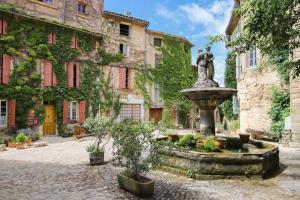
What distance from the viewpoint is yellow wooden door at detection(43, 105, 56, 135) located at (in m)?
15.8

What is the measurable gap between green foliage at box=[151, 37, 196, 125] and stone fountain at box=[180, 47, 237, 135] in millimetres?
13478

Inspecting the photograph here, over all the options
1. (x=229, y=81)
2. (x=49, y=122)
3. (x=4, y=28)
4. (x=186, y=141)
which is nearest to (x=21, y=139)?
(x=49, y=122)

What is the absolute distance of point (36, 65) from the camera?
1530cm

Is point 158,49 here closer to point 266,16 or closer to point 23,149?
point 23,149

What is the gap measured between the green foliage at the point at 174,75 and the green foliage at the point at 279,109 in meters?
10.5

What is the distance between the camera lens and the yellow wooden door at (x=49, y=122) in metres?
15.8

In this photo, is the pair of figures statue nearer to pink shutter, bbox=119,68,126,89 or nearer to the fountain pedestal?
the fountain pedestal

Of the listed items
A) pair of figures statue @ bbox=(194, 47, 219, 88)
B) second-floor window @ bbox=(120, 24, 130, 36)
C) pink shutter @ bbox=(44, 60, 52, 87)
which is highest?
second-floor window @ bbox=(120, 24, 130, 36)

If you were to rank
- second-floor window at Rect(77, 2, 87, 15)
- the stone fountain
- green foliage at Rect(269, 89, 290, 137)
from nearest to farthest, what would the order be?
the stone fountain < green foliage at Rect(269, 89, 290, 137) < second-floor window at Rect(77, 2, 87, 15)

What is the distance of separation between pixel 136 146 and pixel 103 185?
54.6 inches

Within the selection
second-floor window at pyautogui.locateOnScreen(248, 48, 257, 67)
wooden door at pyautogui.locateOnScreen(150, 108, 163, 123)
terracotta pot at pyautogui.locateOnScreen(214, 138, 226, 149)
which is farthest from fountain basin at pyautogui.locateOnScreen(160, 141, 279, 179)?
wooden door at pyautogui.locateOnScreen(150, 108, 163, 123)

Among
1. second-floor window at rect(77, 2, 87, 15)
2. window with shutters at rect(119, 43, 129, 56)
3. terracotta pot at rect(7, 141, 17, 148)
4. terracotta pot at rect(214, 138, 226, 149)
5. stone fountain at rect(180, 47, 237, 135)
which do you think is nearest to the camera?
terracotta pot at rect(214, 138, 226, 149)

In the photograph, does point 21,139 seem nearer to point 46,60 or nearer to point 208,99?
point 46,60

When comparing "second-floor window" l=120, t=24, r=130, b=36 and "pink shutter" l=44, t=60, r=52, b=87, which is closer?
"pink shutter" l=44, t=60, r=52, b=87
